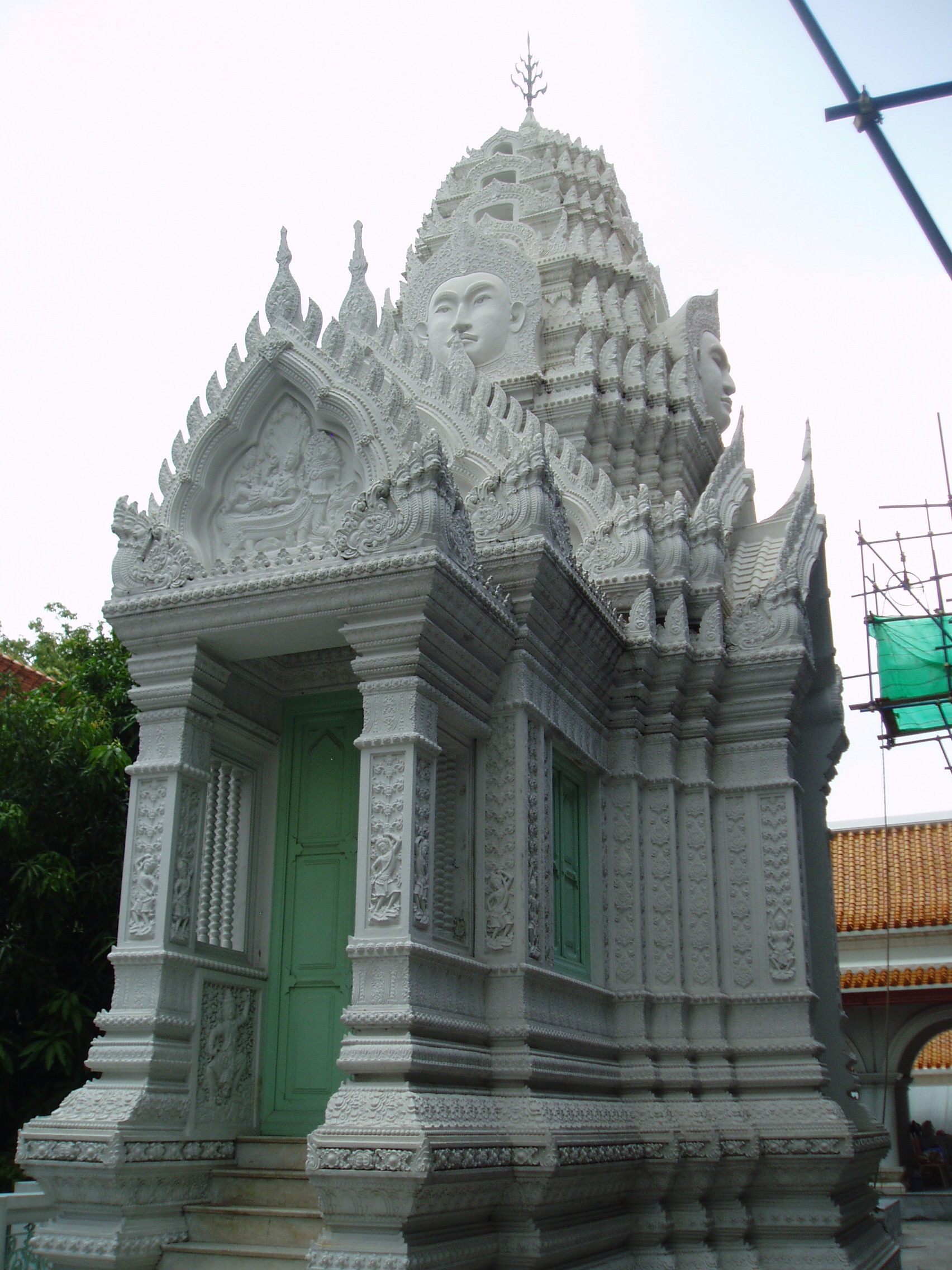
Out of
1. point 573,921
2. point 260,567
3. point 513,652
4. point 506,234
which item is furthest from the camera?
point 506,234

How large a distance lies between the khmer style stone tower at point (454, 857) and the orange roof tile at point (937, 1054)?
951 inches

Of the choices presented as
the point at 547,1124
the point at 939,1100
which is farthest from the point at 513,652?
the point at 939,1100

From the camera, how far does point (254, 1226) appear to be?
698 centimetres

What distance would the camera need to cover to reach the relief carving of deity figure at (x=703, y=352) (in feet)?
44.9

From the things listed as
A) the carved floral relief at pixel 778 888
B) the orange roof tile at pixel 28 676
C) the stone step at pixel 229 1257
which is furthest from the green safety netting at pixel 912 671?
the stone step at pixel 229 1257

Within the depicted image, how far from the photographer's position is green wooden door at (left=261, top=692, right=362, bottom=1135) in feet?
27.2

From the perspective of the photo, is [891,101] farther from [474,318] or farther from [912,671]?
[912,671]

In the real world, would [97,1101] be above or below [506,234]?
below

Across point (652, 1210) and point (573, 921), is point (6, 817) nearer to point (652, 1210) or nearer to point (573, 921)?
point (573, 921)

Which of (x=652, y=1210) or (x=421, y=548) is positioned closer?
Result: (x=421, y=548)

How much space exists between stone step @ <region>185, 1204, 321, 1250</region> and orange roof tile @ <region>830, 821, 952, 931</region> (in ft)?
64.0

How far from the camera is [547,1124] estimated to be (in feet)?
23.5

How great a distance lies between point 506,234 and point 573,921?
819cm

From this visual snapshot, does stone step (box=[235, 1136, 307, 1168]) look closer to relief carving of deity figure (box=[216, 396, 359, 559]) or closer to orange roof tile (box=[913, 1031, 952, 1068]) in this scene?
relief carving of deity figure (box=[216, 396, 359, 559])
